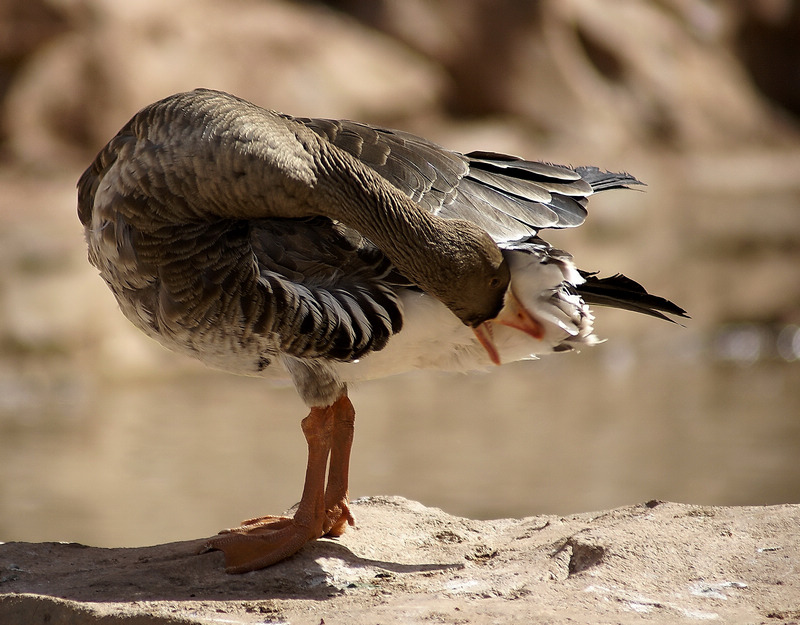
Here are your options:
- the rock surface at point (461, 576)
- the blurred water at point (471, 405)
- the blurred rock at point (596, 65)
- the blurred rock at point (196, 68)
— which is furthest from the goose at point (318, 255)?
the blurred rock at point (596, 65)

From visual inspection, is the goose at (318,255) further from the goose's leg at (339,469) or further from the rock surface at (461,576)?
the rock surface at (461,576)

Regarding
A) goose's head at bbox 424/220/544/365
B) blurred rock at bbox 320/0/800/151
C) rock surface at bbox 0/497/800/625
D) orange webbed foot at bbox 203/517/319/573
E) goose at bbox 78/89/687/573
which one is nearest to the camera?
rock surface at bbox 0/497/800/625

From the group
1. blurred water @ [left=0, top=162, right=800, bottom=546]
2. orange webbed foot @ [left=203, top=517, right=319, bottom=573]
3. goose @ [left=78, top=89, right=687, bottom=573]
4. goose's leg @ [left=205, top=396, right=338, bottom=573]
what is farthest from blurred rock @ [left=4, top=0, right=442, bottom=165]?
orange webbed foot @ [left=203, top=517, right=319, bottom=573]

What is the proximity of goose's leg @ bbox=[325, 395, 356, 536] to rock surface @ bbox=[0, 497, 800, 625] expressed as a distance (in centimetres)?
9

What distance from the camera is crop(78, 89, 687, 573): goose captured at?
4.32m

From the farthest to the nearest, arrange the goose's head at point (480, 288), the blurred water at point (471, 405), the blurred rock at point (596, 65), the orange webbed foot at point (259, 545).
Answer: the blurred rock at point (596, 65)
the blurred water at point (471, 405)
the orange webbed foot at point (259, 545)
the goose's head at point (480, 288)

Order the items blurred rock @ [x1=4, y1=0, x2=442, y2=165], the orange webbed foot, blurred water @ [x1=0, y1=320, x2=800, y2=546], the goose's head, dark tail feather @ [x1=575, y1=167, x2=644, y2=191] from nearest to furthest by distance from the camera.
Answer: the goose's head, the orange webbed foot, dark tail feather @ [x1=575, y1=167, x2=644, y2=191], blurred water @ [x1=0, y1=320, x2=800, y2=546], blurred rock @ [x1=4, y1=0, x2=442, y2=165]

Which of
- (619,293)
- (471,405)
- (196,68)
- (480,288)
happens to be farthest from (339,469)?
(196,68)

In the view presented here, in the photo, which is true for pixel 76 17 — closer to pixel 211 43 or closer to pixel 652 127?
pixel 211 43

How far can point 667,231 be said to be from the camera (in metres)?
16.3

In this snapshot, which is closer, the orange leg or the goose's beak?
the goose's beak

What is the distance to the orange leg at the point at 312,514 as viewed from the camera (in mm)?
4594

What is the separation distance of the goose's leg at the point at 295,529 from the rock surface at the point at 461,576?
0.07 metres

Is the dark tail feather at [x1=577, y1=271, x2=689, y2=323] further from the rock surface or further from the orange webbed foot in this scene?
the orange webbed foot
